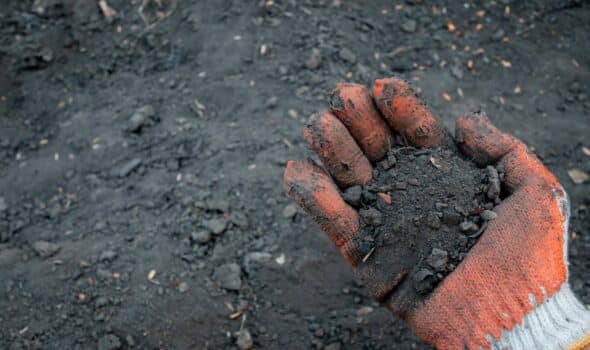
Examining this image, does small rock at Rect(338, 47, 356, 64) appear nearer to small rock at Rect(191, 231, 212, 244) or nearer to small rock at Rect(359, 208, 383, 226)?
small rock at Rect(191, 231, 212, 244)

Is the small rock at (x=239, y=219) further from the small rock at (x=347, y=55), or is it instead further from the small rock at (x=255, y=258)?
the small rock at (x=347, y=55)

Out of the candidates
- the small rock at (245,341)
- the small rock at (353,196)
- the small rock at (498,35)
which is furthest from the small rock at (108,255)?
the small rock at (498,35)

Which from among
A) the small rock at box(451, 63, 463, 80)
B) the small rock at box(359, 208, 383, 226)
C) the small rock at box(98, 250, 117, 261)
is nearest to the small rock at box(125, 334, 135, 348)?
the small rock at box(98, 250, 117, 261)

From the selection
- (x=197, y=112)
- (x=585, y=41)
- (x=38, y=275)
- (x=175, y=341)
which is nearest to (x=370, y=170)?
(x=175, y=341)

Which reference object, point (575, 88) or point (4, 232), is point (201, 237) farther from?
point (575, 88)

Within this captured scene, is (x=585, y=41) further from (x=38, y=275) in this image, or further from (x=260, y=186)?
(x=38, y=275)
